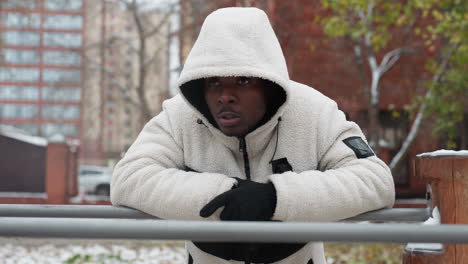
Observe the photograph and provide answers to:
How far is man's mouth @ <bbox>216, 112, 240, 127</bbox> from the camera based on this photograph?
142cm

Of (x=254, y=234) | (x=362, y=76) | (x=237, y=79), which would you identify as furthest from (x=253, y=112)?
(x=362, y=76)

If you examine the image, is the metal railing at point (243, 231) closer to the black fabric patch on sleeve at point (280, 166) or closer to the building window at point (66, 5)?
the black fabric patch on sleeve at point (280, 166)

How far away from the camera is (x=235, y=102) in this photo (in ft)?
4.65

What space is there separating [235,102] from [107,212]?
40 cm

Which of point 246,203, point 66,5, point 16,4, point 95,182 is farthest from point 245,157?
point 95,182

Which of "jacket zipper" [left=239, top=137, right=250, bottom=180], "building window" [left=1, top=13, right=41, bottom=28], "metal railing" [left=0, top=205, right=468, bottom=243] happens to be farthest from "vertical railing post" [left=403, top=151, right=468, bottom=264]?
"building window" [left=1, top=13, right=41, bottom=28]

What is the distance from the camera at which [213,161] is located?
156 centimetres

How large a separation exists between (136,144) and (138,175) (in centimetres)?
14

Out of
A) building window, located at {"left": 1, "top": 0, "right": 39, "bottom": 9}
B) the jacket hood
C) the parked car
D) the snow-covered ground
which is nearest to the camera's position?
the jacket hood

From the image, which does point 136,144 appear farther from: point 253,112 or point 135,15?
point 135,15

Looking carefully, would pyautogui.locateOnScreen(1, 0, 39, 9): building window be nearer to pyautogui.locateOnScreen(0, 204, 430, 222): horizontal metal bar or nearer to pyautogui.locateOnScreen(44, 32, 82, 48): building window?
pyautogui.locateOnScreen(44, 32, 82, 48): building window

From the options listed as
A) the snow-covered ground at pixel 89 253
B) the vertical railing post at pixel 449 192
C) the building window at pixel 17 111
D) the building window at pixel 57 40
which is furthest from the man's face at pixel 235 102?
the building window at pixel 17 111

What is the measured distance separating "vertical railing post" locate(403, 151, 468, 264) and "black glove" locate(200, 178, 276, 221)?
361 mm

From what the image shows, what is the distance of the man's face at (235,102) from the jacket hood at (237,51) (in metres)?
0.04
